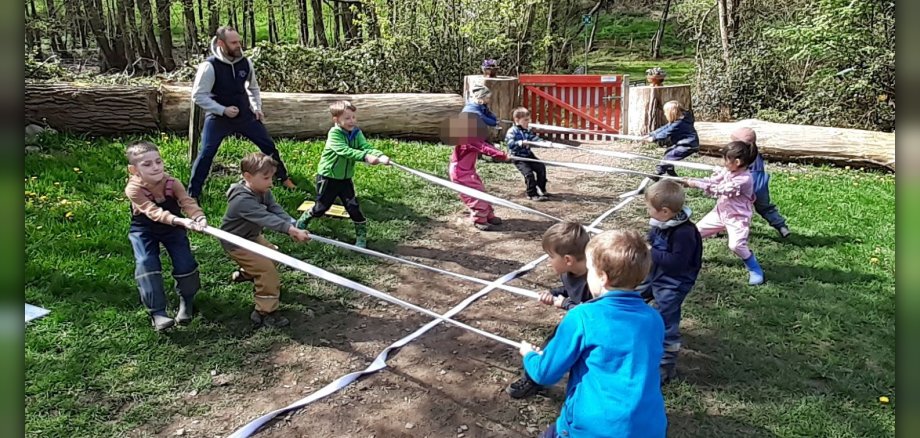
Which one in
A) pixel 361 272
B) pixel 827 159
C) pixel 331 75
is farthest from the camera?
pixel 331 75

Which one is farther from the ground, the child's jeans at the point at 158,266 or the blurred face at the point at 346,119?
the blurred face at the point at 346,119

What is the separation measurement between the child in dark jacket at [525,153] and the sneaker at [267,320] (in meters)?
4.17

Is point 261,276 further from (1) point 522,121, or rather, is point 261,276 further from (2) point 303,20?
(2) point 303,20

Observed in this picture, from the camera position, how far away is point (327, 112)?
11.5 metres

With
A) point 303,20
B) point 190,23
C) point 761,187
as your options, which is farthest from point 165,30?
point 761,187

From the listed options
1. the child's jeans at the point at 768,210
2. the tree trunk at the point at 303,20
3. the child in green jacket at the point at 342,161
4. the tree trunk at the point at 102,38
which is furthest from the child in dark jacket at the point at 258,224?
the tree trunk at the point at 303,20

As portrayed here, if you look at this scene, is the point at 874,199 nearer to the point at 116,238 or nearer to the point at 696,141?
the point at 696,141

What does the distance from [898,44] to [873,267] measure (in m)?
7.15

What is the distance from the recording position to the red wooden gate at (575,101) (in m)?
13.4

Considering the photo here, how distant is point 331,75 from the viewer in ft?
46.1

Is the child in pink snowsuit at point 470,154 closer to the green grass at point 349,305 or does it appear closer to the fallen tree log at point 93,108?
the green grass at point 349,305

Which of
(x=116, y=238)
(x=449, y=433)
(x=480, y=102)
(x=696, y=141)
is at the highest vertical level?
(x=480, y=102)

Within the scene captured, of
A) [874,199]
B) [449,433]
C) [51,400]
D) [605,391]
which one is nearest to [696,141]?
[874,199]

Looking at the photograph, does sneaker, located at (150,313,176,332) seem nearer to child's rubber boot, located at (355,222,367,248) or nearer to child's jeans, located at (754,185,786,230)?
child's rubber boot, located at (355,222,367,248)
